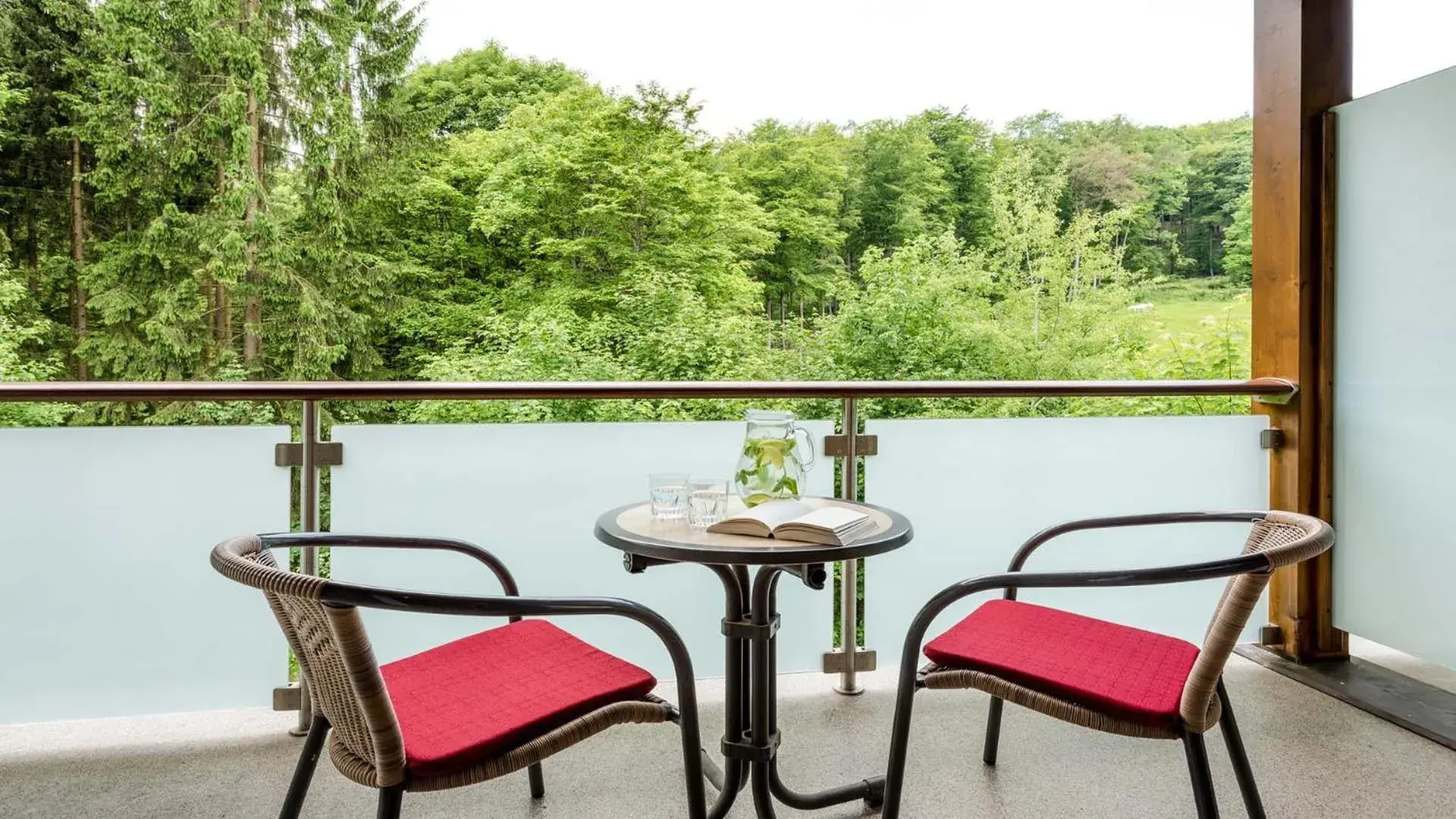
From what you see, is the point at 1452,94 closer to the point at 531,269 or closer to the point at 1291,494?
the point at 1291,494

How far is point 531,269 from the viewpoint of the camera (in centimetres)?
1118

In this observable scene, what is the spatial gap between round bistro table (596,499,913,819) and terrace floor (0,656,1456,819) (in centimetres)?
29

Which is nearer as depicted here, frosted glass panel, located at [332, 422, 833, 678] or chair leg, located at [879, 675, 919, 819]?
chair leg, located at [879, 675, 919, 819]

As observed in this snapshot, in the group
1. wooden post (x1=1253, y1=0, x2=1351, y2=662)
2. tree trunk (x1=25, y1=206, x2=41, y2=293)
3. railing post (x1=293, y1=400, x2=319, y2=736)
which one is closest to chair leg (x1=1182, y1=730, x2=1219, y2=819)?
wooden post (x1=1253, y1=0, x2=1351, y2=662)

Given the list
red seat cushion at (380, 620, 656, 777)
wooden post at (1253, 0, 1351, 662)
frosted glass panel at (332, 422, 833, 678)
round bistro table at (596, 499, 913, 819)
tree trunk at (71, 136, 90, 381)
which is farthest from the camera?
tree trunk at (71, 136, 90, 381)

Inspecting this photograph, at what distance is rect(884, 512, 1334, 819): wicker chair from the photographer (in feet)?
5.19

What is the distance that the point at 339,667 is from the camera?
4.59ft

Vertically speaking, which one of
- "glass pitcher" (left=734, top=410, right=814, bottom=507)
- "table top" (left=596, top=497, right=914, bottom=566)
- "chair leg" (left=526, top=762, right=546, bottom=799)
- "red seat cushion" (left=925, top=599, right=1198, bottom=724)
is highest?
"glass pitcher" (left=734, top=410, right=814, bottom=507)

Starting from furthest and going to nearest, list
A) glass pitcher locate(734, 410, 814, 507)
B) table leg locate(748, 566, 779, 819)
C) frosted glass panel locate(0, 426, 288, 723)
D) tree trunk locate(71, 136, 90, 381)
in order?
tree trunk locate(71, 136, 90, 381) → frosted glass panel locate(0, 426, 288, 723) → glass pitcher locate(734, 410, 814, 507) → table leg locate(748, 566, 779, 819)

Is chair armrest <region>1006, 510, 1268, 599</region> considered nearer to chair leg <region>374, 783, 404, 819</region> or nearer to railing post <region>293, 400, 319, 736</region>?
chair leg <region>374, 783, 404, 819</region>

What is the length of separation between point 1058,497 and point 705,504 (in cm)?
158

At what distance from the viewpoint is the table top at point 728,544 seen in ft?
5.40

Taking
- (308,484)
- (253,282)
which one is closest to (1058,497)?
(308,484)

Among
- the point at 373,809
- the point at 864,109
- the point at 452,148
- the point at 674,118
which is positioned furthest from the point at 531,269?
the point at 373,809
